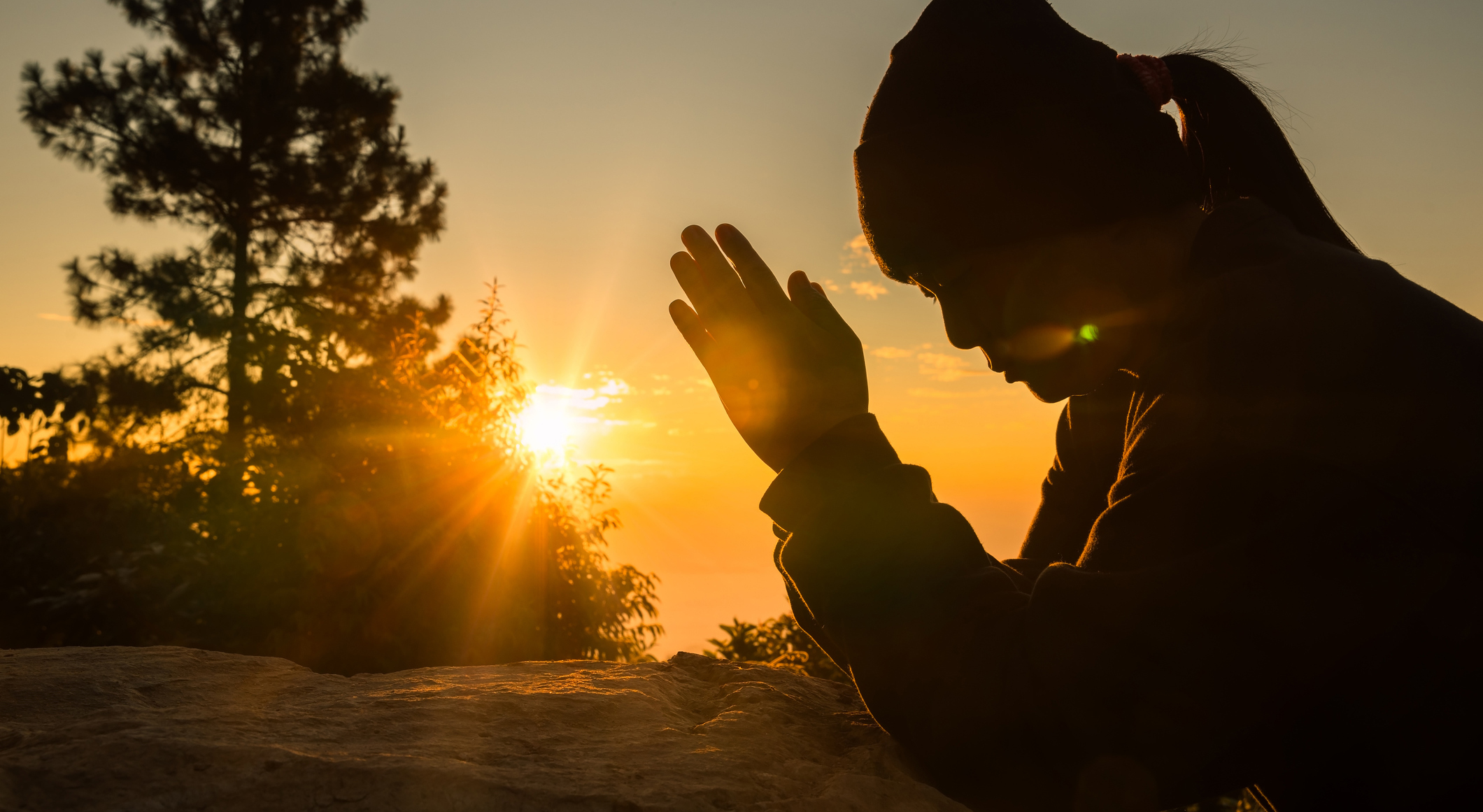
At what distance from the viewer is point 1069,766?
989mm

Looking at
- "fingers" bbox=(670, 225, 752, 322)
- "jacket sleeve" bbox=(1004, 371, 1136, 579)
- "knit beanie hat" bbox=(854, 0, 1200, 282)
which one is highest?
"knit beanie hat" bbox=(854, 0, 1200, 282)

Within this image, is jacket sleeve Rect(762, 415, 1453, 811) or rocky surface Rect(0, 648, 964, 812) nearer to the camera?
jacket sleeve Rect(762, 415, 1453, 811)

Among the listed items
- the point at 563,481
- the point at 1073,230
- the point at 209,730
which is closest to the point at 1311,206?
the point at 1073,230

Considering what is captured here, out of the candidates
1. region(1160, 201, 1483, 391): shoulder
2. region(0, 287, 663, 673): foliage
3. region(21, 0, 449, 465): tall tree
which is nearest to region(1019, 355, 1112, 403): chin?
region(1160, 201, 1483, 391): shoulder

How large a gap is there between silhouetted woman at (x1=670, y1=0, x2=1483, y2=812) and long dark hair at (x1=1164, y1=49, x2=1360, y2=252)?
1 cm

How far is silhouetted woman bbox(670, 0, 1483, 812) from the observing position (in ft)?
3.02

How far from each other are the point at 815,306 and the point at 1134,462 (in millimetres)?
523

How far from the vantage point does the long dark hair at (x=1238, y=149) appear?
145cm

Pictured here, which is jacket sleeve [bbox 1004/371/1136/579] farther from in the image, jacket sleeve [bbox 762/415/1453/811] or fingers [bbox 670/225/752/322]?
fingers [bbox 670/225/752/322]

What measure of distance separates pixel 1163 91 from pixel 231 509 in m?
6.95

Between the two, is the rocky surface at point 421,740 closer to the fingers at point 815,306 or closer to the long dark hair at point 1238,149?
the fingers at point 815,306

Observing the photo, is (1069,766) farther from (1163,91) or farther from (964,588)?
(1163,91)

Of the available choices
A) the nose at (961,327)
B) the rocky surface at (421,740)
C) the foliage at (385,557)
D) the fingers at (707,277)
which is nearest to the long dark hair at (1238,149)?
the nose at (961,327)

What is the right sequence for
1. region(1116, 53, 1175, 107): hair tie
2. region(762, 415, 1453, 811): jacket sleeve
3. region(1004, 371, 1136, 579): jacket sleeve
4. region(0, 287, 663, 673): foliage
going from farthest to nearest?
region(0, 287, 663, 673): foliage, region(1004, 371, 1136, 579): jacket sleeve, region(1116, 53, 1175, 107): hair tie, region(762, 415, 1453, 811): jacket sleeve
